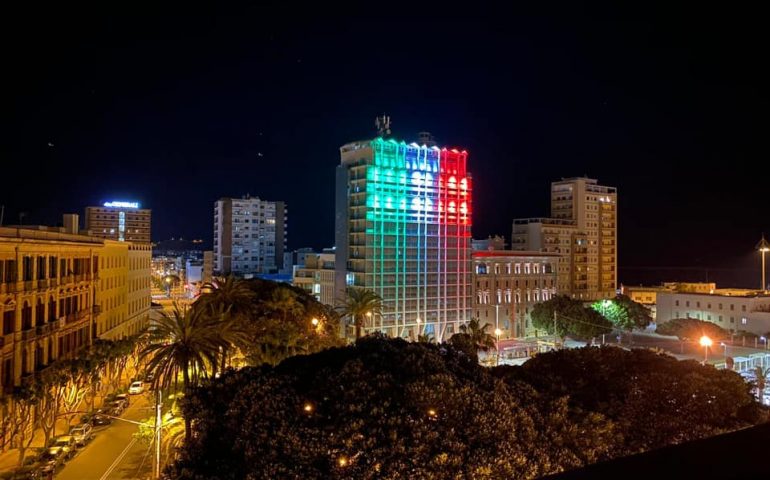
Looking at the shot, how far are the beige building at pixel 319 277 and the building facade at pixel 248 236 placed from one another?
65528mm

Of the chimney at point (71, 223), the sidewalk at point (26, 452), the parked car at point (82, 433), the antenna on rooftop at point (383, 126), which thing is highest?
the antenna on rooftop at point (383, 126)

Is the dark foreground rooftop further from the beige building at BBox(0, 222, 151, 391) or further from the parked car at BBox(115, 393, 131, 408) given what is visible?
the parked car at BBox(115, 393, 131, 408)

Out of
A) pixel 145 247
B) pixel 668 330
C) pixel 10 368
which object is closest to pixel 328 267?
pixel 145 247

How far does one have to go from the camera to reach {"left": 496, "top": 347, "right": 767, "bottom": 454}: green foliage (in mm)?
25234

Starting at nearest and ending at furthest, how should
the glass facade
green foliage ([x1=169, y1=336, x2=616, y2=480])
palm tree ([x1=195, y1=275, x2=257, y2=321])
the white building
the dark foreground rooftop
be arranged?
the dark foreground rooftop
green foliage ([x1=169, y1=336, x2=616, y2=480])
palm tree ([x1=195, y1=275, x2=257, y2=321])
the white building
the glass facade

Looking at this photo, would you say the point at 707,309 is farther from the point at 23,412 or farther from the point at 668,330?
the point at 23,412

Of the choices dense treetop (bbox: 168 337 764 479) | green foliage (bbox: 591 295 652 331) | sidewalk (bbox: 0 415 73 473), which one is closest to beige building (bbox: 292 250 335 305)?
green foliage (bbox: 591 295 652 331)

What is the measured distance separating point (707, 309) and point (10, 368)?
3751 inches

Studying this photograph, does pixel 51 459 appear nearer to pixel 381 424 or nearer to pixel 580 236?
pixel 381 424

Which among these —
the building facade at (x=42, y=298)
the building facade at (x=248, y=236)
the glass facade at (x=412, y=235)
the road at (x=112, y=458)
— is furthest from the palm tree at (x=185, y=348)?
the building facade at (x=248, y=236)

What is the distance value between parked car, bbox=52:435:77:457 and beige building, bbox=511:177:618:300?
108 metres

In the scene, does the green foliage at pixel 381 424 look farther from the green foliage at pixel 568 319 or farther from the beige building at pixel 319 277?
the beige building at pixel 319 277

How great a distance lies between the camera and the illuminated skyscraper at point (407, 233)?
291 ft

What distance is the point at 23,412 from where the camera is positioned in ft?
117
